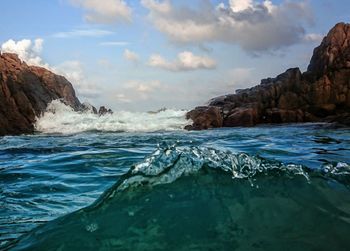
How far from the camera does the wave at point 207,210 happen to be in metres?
3.19

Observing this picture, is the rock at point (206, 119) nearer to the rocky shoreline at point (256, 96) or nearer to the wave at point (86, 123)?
the rocky shoreline at point (256, 96)

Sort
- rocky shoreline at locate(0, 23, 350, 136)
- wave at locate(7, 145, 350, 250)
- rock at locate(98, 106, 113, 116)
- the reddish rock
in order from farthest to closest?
rock at locate(98, 106, 113, 116)
the reddish rock
rocky shoreline at locate(0, 23, 350, 136)
wave at locate(7, 145, 350, 250)

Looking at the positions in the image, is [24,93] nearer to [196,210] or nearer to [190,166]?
[190,166]

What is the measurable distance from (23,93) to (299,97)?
1877cm

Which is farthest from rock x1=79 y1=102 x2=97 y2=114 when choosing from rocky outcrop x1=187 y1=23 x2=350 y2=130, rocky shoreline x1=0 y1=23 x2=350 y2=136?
rocky outcrop x1=187 y1=23 x2=350 y2=130

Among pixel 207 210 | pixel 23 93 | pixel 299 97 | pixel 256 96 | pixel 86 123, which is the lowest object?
pixel 207 210

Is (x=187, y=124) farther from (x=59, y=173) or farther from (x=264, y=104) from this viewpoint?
(x=59, y=173)

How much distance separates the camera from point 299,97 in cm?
3027

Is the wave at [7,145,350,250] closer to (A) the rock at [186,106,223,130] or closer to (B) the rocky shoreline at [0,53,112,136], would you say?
(B) the rocky shoreline at [0,53,112,136]

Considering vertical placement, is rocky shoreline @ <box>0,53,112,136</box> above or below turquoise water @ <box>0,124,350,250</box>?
above

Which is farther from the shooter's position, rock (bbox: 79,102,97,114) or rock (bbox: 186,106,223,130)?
rock (bbox: 79,102,97,114)

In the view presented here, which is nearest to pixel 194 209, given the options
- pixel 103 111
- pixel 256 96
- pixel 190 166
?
pixel 190 166

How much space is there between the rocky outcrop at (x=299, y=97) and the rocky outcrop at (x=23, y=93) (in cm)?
997

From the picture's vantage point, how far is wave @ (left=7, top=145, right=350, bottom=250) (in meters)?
3.19
